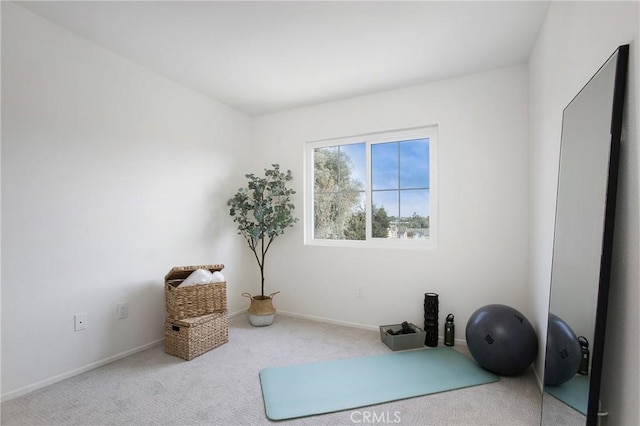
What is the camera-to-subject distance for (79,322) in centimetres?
231

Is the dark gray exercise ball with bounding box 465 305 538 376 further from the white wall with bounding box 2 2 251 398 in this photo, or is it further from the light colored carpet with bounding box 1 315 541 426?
the white wall with bounding box 2 2 251 398

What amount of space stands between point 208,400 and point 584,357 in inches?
80.8

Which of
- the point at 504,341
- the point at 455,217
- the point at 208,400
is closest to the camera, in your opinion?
the point at 208,400

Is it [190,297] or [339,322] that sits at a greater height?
[190,297]

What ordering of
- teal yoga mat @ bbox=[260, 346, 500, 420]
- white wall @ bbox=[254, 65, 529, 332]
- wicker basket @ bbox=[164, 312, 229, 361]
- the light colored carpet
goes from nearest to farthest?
the light colored carpet, teal yoga mat @ bbox=[260, 346, 500, 420], wicker basket @ bbox=[164, 312, 229, 361], white wall @ bbox=[254, 65, 529, 332]

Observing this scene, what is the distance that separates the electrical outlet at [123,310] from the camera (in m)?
2.58

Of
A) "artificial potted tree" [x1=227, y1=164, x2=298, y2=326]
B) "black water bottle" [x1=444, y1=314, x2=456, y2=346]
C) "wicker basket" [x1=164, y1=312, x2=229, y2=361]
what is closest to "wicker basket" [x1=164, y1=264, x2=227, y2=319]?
"wicker basket" [x1=164, y1=312, x2=229, y2=361]

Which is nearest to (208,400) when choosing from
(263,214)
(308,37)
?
(263,214)

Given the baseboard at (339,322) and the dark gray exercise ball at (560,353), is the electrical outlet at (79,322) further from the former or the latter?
the dark gray exercise ball at (560,353)

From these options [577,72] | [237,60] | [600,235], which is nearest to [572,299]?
[600,235]

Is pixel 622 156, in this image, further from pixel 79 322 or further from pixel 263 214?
pixel 79 322

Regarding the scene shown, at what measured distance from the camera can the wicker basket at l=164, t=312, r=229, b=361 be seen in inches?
101

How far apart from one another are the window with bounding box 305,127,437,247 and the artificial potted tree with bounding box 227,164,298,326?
32 centimetres

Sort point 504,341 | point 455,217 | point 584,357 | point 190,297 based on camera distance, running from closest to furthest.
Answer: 1. point 584,357
2. point 504,341
3. point 190,297
4. point 455,217
